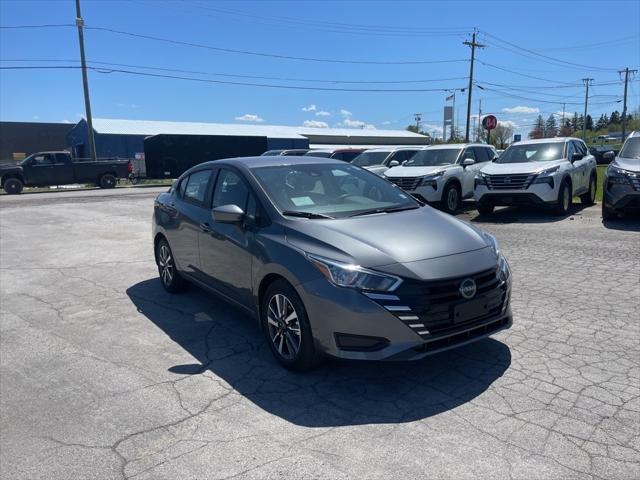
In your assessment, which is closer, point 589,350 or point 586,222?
point 589,350

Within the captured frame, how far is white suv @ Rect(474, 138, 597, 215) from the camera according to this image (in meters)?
11.3

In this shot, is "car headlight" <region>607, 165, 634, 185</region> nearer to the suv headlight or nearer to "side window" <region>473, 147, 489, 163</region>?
the suv headlight

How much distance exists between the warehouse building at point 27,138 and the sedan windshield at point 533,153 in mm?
63340

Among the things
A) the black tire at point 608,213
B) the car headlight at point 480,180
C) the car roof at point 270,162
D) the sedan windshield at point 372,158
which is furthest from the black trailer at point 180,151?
the car roof at point 270,162

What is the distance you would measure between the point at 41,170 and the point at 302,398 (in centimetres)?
2729

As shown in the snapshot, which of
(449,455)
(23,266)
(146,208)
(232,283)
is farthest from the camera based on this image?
(146,208)

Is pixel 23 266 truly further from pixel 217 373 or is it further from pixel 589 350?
pixel 589 350

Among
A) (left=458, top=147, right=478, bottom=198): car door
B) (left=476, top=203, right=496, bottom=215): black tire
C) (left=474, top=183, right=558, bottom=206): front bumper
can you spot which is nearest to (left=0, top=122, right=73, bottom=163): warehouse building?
(left=458, top=147, right=478, bottom=198): car door

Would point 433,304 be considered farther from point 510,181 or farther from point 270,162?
point 510,181

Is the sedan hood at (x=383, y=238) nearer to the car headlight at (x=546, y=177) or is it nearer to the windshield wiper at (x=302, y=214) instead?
the windshield wiper at (x=302, y=214)

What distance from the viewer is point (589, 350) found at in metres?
4.31

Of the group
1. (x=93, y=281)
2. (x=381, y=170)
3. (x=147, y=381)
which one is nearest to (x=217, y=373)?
(x=147, y=381)

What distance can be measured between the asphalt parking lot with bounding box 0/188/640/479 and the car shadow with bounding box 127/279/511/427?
15mm

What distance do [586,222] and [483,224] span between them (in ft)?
6.71
